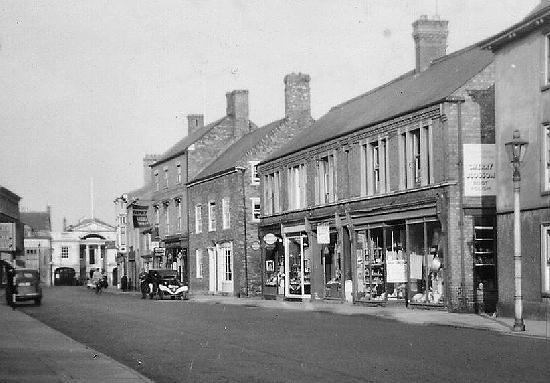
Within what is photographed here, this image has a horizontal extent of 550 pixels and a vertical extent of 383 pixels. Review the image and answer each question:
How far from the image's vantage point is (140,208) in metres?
75.1

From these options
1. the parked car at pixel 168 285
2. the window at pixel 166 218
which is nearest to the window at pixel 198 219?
the window at pixel 166 218

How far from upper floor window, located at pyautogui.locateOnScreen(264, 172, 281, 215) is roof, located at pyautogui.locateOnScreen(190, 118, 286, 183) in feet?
18.2

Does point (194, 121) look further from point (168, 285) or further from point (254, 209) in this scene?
point (168, 285)

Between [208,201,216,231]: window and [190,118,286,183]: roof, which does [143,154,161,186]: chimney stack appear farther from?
[208,201,216,231]: window

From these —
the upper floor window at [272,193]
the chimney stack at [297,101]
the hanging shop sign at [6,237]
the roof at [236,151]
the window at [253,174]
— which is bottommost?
the hanging shop sign at [6,237]

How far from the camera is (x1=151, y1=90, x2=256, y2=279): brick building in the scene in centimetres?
6462

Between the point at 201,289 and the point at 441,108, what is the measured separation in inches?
1262

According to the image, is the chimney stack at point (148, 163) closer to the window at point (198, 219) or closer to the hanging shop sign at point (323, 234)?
the window at point (198, 219)

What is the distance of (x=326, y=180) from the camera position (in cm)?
4197

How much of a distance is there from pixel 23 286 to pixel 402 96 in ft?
72.0

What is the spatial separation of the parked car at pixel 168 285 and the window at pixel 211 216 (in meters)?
6.35

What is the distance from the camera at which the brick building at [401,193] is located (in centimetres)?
3147

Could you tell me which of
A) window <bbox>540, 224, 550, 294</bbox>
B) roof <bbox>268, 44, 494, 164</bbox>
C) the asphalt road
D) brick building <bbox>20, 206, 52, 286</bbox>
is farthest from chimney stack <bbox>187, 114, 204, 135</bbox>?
brick building <bbox>20, 206, 52, 286</bbox>

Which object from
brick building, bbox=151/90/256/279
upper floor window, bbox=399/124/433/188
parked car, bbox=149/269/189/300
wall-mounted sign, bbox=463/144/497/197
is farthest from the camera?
brick building, bbox=151/90/256/279
